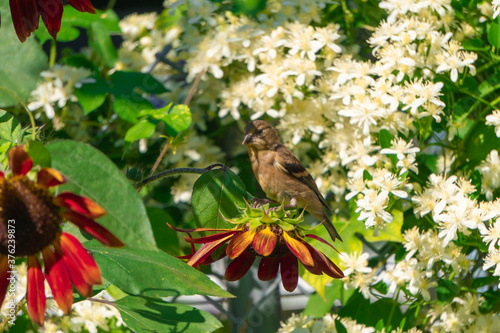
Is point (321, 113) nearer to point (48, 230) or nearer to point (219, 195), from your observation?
point (219, 195)

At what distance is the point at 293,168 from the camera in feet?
4.14

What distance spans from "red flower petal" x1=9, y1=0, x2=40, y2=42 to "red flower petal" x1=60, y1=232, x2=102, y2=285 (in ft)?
0.59

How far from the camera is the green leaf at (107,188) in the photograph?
342mm

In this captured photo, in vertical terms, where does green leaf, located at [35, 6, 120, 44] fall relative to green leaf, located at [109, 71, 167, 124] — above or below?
above

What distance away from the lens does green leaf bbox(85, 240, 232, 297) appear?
0.55 meters

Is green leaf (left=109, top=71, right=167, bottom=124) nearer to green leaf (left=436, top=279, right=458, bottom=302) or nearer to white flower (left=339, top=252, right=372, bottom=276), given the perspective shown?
white flower (left=339, top=252, right=372, bottom=276)

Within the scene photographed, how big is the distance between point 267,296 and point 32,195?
105 cm

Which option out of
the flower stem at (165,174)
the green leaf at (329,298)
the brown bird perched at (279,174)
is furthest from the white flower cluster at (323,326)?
the flower stem at (165,174)

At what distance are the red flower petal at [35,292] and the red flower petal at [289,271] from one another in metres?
0.30

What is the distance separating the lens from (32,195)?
391 mm

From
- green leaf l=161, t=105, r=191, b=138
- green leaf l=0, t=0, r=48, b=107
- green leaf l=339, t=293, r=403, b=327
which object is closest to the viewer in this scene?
green leaf l=0, t=0, r=48, b=107

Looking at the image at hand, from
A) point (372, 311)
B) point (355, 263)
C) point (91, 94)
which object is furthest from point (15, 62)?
point (372, 311)

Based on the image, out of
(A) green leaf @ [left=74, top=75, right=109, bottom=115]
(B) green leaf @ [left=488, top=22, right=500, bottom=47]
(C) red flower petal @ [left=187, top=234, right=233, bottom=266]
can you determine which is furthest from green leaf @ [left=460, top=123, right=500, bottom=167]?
(A) green leaf @ [left=74, top=75, right=109, bottom=115]

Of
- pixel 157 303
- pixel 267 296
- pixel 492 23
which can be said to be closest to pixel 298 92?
pixel 492 23
